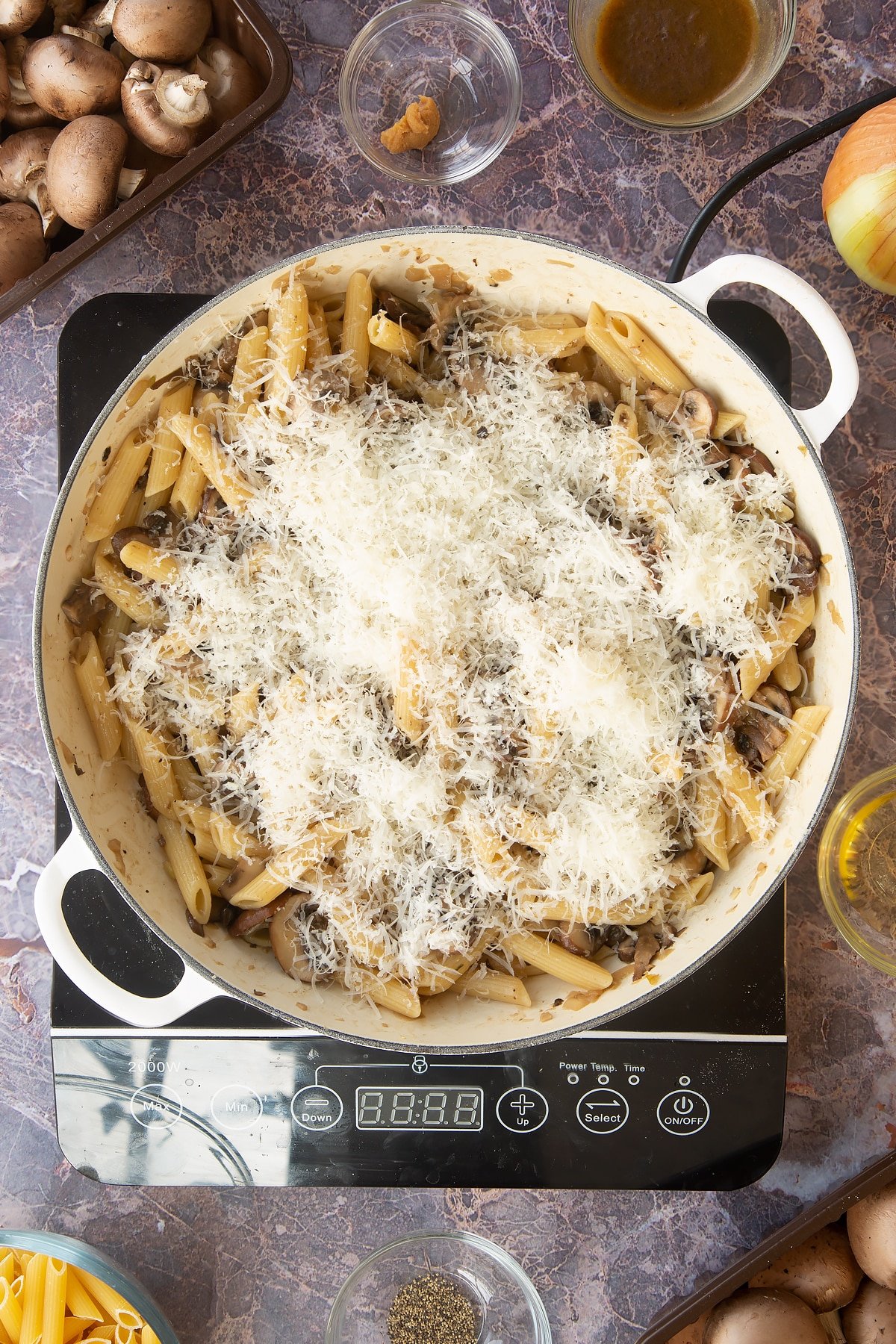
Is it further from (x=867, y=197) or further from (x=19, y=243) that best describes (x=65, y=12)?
(x=867, y=197)

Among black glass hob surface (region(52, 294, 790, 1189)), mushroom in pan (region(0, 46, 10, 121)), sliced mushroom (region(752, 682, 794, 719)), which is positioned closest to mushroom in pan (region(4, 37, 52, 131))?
mushroom in pan (region(0, 46, 10, 121))

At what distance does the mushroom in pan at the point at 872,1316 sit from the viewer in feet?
5.66

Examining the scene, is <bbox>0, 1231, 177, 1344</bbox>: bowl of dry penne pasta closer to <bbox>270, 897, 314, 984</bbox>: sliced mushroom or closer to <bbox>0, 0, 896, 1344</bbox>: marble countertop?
<bbox>0, 0, 896, 1344</bbox>: marble countertop

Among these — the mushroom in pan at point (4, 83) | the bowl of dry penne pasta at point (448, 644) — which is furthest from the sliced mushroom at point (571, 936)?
the mushroom in pan at point (4, 83)

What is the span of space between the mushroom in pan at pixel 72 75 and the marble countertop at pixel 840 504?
0.20m

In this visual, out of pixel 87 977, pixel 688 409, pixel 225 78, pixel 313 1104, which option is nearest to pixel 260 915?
pixel 87 977

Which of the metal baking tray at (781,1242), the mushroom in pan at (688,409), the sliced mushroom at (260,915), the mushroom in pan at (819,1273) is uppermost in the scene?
the mushroom in pan at (688,409)

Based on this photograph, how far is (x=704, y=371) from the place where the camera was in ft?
5.00

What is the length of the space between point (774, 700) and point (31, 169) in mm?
1562

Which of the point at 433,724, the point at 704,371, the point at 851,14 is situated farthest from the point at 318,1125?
the point at 851,14

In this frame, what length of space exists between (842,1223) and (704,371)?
1.57 meters

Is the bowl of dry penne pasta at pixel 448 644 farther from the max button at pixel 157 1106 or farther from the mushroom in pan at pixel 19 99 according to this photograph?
the mushroom in pan at pixel 19 99

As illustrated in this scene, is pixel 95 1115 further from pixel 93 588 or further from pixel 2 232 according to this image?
pixel 2 232

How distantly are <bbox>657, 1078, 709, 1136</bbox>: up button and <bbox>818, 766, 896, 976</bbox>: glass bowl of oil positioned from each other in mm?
396
